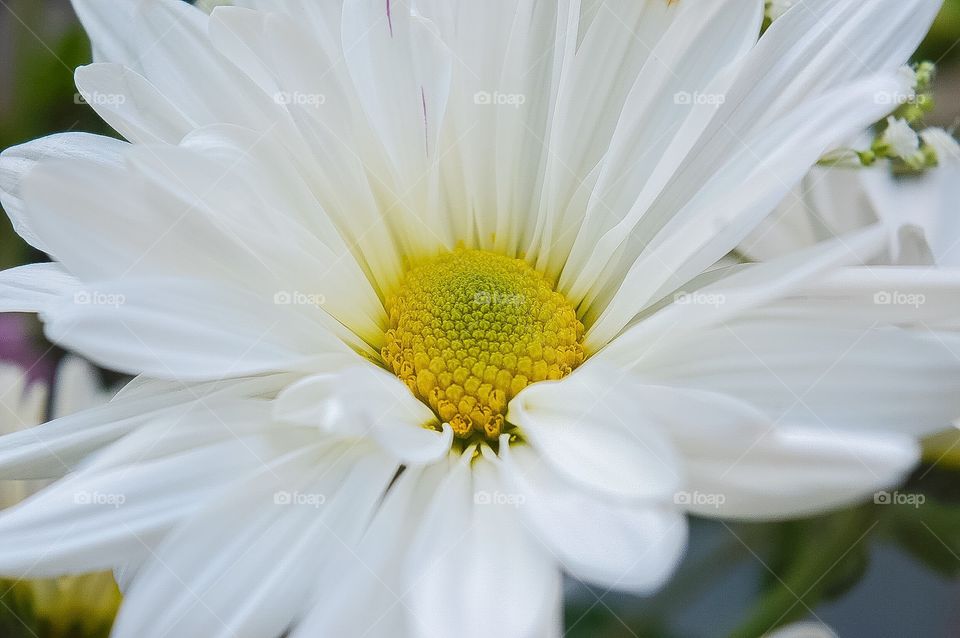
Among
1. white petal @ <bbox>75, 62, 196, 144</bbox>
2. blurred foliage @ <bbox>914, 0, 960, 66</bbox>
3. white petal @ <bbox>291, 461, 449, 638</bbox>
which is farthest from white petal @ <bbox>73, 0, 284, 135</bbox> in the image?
blurred foliage @ <bbox>914, 0, 960, 66</bbox>

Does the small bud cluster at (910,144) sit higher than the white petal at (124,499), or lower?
higher

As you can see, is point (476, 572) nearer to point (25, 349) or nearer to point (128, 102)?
point (128, 102)

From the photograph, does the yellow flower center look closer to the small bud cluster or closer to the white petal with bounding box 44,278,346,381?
the white petal with bounding box 44,278,346,381

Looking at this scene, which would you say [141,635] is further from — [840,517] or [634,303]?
[840,517]

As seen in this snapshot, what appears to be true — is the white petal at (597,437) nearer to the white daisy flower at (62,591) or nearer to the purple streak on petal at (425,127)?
the purple streak on petal at (425,127)

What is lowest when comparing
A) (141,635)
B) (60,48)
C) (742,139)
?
(141,635)

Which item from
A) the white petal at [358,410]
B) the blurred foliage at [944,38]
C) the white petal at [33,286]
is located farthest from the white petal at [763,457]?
the blurred foliage at [944,38]

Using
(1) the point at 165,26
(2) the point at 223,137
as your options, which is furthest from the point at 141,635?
(1) the point at 165,26
